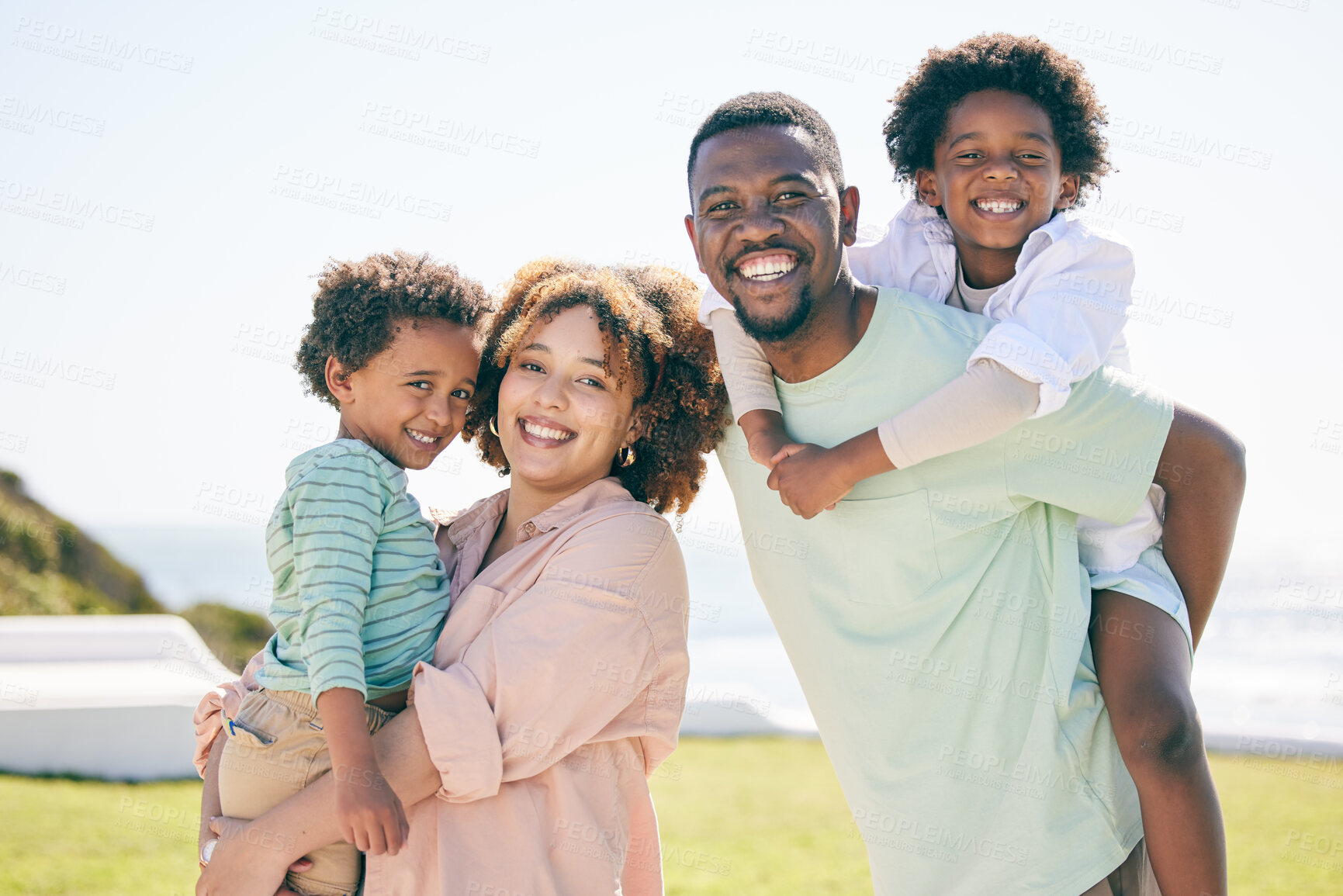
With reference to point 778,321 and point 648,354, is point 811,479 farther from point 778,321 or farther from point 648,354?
point 648,354

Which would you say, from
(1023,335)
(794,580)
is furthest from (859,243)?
(794,580)

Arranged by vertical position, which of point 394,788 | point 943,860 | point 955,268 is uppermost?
point 955,268

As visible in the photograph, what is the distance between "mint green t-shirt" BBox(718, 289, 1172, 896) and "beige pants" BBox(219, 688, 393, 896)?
120cm

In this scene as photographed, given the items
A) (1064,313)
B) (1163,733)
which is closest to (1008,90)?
(1064,313)

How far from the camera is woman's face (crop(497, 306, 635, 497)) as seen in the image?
264 cm

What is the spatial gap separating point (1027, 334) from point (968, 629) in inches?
28.2

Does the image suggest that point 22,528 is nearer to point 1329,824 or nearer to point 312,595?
point 312,595

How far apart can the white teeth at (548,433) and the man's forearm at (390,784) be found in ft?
2.54

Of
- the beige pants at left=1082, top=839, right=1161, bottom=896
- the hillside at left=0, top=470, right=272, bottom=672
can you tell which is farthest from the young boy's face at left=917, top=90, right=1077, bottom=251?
the hillside at left=0, top=470, right=272, bottom=672

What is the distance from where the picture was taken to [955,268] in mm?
2910

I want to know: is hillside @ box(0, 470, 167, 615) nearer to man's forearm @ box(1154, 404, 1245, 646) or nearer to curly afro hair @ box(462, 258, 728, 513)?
curly afro hair @ box(462, 258, 728, 513)

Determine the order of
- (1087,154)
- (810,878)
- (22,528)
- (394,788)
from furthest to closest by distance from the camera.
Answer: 1. (22,528)
2. (810,878)
3. (1087,154)
4. (394,788)

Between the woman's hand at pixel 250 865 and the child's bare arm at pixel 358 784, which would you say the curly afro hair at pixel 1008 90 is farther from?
the woman's hand at pixel 250 865

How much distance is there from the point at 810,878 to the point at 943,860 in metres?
4.64
